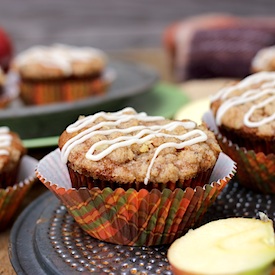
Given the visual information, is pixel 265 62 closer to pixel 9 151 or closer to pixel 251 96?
pixel 251 96

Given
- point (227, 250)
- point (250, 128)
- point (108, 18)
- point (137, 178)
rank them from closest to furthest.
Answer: point (227, 250)
point (137, 178)
point (250, 128)
point (108, 18)

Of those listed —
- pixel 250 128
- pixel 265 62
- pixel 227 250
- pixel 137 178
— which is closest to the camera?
pixel 227 250

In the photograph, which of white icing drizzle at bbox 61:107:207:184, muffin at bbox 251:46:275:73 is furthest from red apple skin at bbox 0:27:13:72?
white icing drizzle at bbox 61:107:207:184

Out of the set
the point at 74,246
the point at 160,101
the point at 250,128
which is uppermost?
the point at 250,128

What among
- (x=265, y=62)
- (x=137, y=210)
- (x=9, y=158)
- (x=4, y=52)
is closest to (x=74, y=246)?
(x=137, y=210)

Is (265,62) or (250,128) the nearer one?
(250,128)

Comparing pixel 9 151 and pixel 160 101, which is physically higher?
pixel 9 151

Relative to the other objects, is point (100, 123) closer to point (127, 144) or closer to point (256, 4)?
point (127, 144)

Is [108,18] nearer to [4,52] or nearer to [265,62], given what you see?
[4,52]
